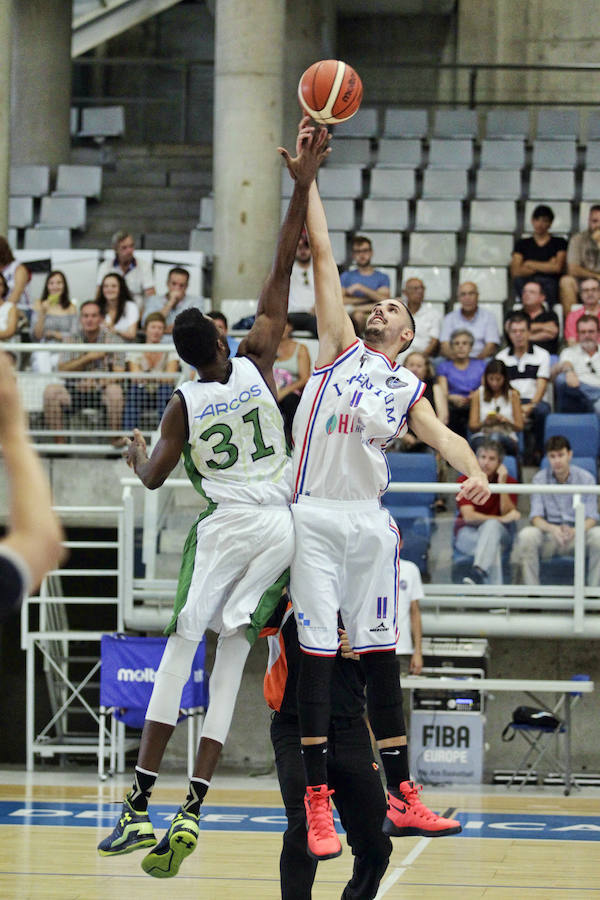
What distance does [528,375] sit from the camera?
11.1m

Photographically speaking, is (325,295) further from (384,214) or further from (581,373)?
(384,214)

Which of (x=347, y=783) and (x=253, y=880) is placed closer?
Answer: (x=347, y=783)

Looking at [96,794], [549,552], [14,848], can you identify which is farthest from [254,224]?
[14,848]

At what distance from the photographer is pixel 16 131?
59.6 feet

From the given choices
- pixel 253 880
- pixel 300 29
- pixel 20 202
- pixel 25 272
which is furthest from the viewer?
pixel 300 29

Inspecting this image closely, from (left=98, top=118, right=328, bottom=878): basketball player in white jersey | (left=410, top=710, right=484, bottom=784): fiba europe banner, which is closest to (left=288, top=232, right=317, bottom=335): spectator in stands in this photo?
(left=410, top=710, right=484, bottom=784): fiba europe banner

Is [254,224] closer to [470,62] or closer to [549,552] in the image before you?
[549,552]

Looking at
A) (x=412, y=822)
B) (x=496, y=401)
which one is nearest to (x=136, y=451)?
(x=412, y=822)

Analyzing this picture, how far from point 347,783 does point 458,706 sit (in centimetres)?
524

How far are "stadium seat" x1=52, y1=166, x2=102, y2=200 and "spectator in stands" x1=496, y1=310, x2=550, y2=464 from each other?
279 inches

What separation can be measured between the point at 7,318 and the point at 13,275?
0.62 m

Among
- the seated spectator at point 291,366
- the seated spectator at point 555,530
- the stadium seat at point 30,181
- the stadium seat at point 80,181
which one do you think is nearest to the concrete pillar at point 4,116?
the stadium seat at point 30,181

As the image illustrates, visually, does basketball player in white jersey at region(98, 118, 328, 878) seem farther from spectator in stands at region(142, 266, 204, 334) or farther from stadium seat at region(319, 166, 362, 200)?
stadium seat at region(319, 166, 362, 200)

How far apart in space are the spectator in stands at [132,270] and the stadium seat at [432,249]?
10.7ft
